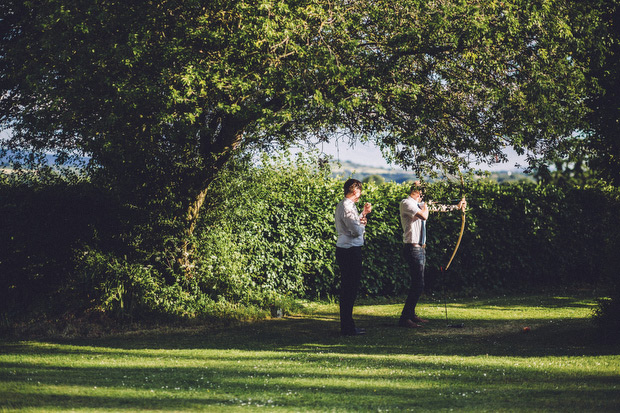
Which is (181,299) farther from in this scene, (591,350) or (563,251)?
(563,251)

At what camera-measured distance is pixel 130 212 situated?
11.2 metres

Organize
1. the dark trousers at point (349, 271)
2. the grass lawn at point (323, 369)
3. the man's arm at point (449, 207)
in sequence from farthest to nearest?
the man's arm at point (449, 207) → the dark trousers at point (349, 271) → the grass lawn at point (323, 369)

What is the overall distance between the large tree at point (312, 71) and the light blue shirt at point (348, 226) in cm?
138

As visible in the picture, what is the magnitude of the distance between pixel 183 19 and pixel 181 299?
189 inches

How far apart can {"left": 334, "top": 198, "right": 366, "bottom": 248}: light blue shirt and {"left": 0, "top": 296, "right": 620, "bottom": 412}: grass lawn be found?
153 cm

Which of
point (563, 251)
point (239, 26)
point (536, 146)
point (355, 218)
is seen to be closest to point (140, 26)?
point (239, 26)

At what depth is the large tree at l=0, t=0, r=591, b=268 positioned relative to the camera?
8781 millimetres

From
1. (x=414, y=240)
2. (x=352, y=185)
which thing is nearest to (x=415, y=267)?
(x=414, y=240)

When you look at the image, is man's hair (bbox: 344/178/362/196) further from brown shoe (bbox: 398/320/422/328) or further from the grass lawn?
brown shoe (bbox: 398/320/422/328)

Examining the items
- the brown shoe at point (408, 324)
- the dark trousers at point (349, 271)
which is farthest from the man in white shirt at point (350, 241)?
the brown shoe at point (408, 324)

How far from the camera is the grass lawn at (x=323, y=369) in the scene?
5703 mm

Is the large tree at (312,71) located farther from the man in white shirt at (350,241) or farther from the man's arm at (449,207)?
the man in white shirt at (350,241)

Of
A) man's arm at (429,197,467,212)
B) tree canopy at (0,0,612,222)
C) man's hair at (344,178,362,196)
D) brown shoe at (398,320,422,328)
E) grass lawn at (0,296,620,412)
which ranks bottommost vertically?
grass lawn at (0,296,620,412)

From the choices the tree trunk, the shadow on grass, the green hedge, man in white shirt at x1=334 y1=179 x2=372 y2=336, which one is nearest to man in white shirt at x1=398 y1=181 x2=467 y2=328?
the green hedge
